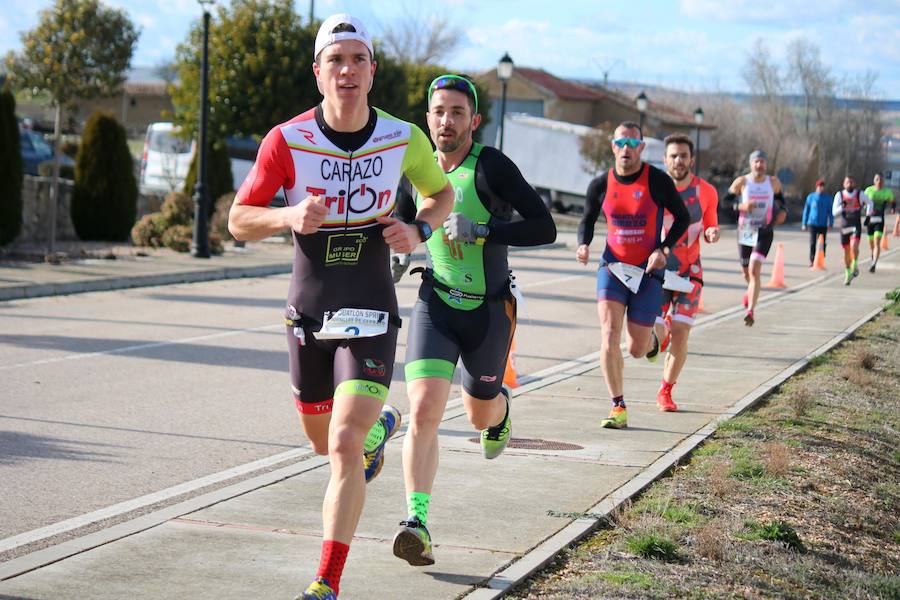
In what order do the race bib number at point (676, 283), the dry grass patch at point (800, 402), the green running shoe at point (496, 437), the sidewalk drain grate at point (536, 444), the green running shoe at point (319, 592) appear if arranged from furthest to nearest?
the race bib number at point (676, 283) < the dry grass patch at point (800, 402) < the sidewalk drain grate at point (536, 444) < the green running shoe at point (496, 437) < the green running shoe at point (319, 592)

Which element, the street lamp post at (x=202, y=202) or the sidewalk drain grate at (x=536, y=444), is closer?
the sidewalk drain grate at (x=536, y=444)

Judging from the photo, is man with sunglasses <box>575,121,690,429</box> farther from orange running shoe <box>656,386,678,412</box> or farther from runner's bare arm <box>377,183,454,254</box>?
runner's bare arm <box>377,183,454,254</box>

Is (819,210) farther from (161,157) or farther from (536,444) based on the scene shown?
(536,444)

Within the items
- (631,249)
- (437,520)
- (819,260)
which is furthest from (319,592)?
(819,260)

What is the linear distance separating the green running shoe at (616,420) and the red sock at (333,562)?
447 centimetres

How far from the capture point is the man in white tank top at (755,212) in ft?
54.3

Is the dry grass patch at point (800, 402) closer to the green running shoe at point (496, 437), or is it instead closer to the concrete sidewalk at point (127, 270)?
the green running shoe at point (496, 437)

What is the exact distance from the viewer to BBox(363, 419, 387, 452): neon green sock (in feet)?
19.3

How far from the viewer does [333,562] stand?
16.1 feet

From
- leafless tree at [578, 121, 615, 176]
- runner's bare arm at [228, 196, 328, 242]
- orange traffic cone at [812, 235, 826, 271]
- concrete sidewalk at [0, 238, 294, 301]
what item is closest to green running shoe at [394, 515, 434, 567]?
runner's bare arm at [228, 196, 328, 242]

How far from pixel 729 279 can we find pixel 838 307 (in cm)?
660

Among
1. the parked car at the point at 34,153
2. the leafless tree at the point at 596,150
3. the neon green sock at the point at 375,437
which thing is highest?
the leafless tree at the point at 596,150

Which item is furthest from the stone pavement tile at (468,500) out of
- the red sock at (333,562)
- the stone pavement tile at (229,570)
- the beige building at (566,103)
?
the beige building at (566,103)

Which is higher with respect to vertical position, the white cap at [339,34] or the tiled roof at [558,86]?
the tiled roof at [558,86]
